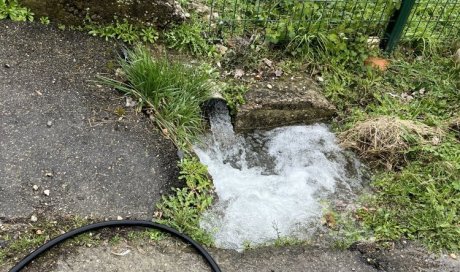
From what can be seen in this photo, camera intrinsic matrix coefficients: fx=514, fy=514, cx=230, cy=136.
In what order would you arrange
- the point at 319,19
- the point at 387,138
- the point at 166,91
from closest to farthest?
the point at 166,91 < the point at 387,138 < the point at 319,19

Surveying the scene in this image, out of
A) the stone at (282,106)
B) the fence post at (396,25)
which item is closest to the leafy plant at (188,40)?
the stone at (282,106)

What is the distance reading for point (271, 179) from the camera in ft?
14.8

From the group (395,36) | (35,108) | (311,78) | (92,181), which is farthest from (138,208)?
(395,36)

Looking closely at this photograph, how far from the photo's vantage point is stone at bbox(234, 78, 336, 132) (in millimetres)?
4805

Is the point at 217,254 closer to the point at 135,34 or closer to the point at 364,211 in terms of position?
the point at 364,211

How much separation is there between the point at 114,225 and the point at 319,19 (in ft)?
10.1

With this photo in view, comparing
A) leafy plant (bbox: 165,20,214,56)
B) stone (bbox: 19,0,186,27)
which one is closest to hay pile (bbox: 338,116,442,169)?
leafy plant (bbox: 165,20,214,56)

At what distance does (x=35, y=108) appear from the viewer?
4.12m

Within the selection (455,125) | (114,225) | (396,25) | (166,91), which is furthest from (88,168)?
(396,25)

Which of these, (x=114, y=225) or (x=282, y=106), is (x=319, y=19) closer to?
(x=282, y=106)

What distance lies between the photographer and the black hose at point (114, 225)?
10.6 feet

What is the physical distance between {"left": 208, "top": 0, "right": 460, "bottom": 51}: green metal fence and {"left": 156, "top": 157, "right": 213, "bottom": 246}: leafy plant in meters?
1.83

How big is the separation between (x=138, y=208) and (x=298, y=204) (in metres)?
1.35

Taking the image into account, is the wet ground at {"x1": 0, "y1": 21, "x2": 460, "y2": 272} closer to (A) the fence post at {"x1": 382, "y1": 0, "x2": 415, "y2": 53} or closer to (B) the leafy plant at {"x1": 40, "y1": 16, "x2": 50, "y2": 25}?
(B) the leafy plant at {"x1": 40, "y1": 16, "x2": 50, "y2": 25}
